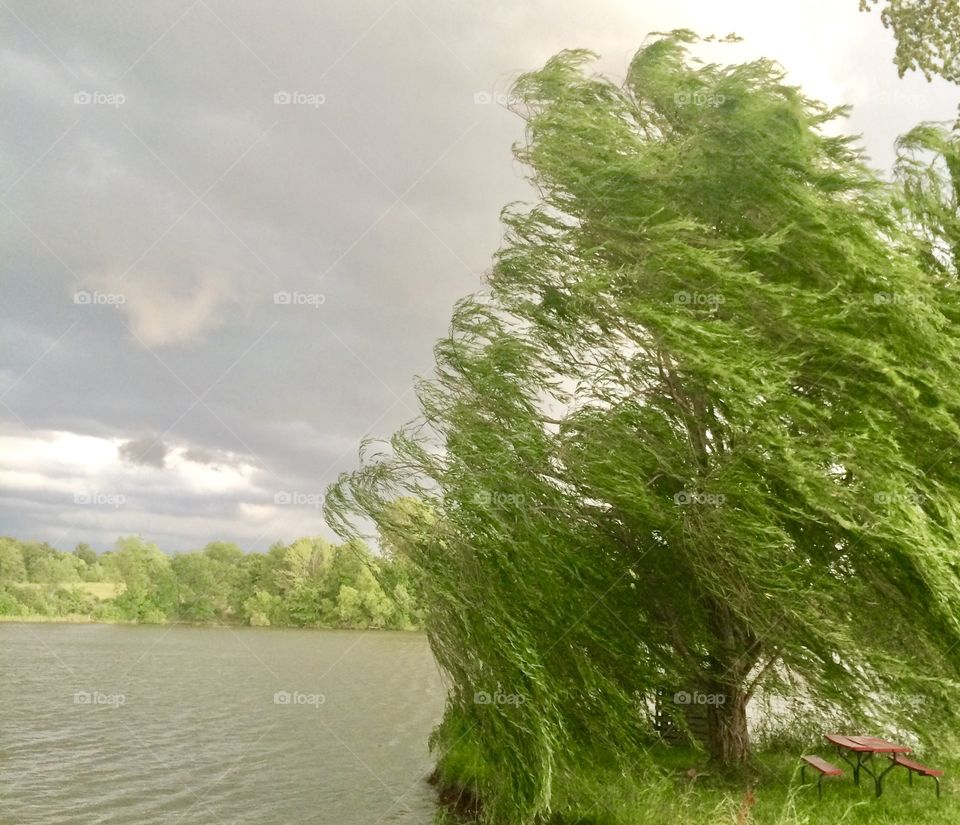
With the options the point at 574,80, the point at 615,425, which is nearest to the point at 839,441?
the point at 615,425

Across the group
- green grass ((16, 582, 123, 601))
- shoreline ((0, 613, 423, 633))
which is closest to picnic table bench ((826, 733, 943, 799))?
shoreline ((0, 613, 423, 633))

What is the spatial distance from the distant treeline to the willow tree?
48.2m

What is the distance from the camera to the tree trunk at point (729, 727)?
1109 centimetres

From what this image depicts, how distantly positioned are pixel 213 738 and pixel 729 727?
44.5 feet

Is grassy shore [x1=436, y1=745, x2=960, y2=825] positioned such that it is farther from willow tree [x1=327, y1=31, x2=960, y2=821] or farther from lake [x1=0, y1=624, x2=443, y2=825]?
lake [x1=0, y1=624, x2=443, y2=825]

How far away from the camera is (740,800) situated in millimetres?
9719

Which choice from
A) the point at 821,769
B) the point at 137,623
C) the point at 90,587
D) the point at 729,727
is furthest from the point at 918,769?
the point at 90,587

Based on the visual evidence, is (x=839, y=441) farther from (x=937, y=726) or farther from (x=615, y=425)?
(x=937, y=726)

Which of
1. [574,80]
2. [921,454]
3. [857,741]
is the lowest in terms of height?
[857,741]

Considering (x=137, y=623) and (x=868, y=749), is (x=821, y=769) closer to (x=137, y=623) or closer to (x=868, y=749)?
(x=868, y=749)

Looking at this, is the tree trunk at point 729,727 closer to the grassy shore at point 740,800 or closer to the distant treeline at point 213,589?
the grassy shore at point 740,800

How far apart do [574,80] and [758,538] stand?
6908 mm

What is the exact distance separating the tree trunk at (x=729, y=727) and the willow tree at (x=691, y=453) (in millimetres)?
28

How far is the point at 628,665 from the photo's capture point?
406 inches
